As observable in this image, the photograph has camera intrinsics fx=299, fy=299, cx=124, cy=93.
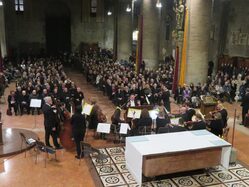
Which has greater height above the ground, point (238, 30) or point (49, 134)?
point (238, 30)

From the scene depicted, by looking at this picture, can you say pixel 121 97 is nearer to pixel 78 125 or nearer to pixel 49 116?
pixel 49 116

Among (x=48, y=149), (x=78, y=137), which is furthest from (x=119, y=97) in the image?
(x=48, y=149)

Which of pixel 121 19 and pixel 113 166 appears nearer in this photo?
pixel 113 166

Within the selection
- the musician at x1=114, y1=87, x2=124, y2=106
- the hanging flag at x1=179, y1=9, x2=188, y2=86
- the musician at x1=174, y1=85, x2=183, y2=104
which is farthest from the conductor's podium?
the musician at x1=114, y1=87, x2=124, y2=106

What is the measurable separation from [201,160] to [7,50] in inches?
1124

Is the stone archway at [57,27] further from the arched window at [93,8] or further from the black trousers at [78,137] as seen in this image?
the black trousers at [78,137]

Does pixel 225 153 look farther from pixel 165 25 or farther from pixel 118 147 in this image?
pixel 165 25

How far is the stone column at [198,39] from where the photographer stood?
15.8 metres

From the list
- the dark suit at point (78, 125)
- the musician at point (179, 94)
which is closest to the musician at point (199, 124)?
the dark suit at point (78, 125)

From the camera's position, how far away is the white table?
7396 mm

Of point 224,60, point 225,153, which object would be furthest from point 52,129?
point 224,60

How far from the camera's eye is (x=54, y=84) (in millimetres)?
15422

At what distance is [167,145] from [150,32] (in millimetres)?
16477

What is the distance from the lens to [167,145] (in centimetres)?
773
